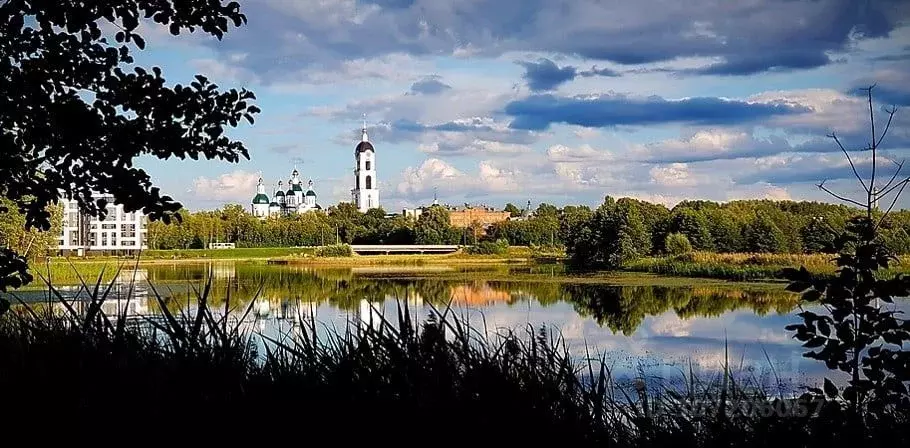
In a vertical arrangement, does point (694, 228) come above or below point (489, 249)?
above

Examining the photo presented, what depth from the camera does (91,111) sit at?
355 centimetres

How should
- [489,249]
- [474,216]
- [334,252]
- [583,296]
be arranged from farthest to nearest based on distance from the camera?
[474,216] → [334,252] → [489,249] → [583,296]

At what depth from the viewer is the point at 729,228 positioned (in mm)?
39125

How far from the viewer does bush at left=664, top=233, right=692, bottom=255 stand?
37.3 metres

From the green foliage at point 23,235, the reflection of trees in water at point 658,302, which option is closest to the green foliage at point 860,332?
the green foliage at point 23,235

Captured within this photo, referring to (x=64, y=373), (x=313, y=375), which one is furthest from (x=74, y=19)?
(x=313, y=375)

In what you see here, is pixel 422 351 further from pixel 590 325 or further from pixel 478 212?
pixel 478 212

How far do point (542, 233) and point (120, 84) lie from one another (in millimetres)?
66892

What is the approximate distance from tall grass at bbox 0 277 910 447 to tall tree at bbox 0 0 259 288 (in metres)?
0.51

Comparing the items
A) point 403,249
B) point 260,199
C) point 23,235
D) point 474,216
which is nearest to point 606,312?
point 23,235

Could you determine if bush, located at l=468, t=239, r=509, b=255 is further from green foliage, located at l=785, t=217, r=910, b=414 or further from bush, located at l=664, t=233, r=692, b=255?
green foliage, located at l=785, t=217, r=910, b=414

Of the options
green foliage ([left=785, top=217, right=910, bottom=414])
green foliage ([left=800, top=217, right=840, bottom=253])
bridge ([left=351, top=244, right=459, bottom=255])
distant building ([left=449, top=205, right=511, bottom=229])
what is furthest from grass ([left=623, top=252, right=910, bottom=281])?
distant building ([left=449, top=205, right=511, bottom=229])

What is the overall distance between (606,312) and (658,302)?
3581 millimetres

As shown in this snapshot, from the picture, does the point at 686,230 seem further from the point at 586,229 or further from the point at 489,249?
the point at 489,249
